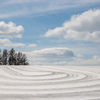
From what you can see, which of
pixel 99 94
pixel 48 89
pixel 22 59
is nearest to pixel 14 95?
pixel 48 89

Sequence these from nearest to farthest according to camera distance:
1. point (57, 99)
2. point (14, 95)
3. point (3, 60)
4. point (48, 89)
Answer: point (57, 99) → point (14, 95) → point (48, 89) → point (3, 60)

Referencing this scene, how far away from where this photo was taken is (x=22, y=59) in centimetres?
6706

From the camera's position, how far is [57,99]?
859cm

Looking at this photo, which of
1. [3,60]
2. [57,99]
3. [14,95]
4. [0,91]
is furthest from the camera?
[3,60]

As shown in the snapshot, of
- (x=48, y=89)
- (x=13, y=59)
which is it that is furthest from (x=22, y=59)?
(x=48, y=89)

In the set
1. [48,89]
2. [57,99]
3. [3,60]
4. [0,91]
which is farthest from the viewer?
[3,60]

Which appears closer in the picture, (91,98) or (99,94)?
(91,98)

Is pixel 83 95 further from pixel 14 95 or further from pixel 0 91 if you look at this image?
pixel 0 91

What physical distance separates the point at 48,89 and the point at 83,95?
2397 mm

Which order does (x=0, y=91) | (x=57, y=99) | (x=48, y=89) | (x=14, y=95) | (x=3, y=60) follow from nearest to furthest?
(x=57, y=99), (x=14, y=95), (x=0, y=91), (x=48, y=89), (x=3, y=60)

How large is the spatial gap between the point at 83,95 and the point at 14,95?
391 cm

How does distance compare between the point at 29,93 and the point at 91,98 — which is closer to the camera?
the point at 91,98

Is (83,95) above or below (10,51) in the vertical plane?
below

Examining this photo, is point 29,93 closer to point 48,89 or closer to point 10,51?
point 48,89
